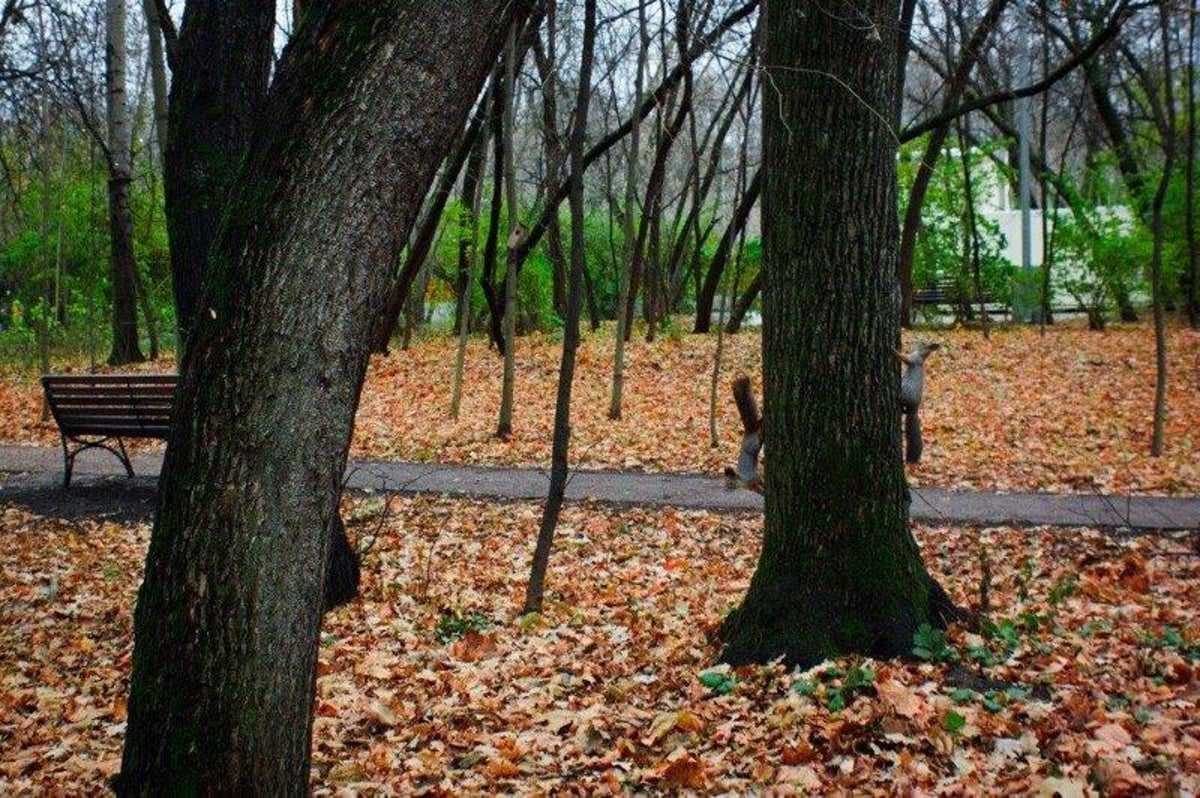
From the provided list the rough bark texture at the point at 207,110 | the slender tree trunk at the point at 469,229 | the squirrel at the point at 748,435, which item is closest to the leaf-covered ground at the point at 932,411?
the slender tree trunk at the point at 469,229

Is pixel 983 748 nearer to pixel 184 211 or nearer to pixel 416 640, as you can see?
pixel 416 640

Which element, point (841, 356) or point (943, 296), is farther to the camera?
point (943, 296)

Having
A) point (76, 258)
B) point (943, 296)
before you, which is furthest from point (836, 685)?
point (76, 258)

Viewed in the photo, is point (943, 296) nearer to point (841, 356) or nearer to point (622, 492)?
point (622, 492)

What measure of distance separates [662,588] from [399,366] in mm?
12180

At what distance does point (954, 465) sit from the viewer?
406 inches

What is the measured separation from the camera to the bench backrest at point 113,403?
31.2 ft

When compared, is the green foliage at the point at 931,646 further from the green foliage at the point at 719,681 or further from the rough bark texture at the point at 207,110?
the rough bark texture at the point at 207,110

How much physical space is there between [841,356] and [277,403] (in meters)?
2.73

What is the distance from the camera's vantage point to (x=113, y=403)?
382 inches

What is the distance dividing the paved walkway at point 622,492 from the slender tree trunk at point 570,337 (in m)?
2.44

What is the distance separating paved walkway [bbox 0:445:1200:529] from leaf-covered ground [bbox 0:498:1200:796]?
0.55m

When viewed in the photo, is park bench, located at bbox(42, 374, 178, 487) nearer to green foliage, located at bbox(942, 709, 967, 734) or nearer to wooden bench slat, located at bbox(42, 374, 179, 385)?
wooden bench slat, located at bbox(42, 374, 179, 385)

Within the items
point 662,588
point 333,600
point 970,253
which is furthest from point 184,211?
point 970,253
